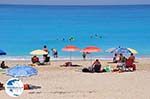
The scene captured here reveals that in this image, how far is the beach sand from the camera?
61.5ft

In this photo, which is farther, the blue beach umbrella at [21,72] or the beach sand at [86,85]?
the blue beach umbrella at [21,72]

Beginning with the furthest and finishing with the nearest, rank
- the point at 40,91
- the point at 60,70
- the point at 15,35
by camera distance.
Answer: the point at 15,35 → the point at 60,70 → the point at 40,91

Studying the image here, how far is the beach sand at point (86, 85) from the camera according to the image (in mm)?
18734

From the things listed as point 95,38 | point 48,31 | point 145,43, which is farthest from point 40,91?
point 48,31

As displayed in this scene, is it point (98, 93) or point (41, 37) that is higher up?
point (41, 37)

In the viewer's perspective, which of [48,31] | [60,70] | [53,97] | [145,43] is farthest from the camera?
[48,31]

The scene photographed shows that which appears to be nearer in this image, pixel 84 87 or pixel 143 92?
pixel 143 92

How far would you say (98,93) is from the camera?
19.2 metres

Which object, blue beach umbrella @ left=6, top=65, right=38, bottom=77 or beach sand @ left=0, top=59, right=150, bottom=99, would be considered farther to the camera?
blue beach umbrella @ left=6, top=65, right=38, bottom=77

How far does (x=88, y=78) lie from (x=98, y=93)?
14.6ft

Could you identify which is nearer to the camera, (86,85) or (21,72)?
(21,72)

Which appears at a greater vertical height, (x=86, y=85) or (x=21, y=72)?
(x=21, y=72)

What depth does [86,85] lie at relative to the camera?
70.2 feet

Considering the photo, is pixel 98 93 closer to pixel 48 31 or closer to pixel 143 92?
pixel 143 92
